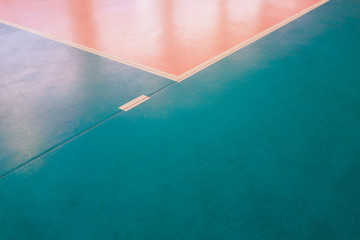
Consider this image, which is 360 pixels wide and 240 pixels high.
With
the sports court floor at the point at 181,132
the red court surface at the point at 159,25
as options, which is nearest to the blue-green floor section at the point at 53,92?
the sports court floor at the point at 181,132

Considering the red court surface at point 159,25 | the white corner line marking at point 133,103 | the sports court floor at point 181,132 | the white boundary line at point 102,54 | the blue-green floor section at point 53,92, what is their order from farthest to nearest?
the red court surface at point 159,25 → the white boundary line at point 102,54 → the white corner line marking at point 133,103 → the blue-green floor section at point 53,92 → the sports court floor at point 181,132

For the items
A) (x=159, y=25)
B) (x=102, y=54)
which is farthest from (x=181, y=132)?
(x=159, y=25)

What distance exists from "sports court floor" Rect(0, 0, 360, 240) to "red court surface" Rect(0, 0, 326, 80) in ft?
0.15

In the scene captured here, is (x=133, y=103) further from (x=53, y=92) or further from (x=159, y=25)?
(x=159, y=25)

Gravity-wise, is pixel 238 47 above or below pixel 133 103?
above

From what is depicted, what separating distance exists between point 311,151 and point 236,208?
38.1 inches

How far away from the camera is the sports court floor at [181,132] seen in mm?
2221

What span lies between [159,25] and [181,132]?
328cm

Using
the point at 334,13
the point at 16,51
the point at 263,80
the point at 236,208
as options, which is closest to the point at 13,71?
the point at 16,51

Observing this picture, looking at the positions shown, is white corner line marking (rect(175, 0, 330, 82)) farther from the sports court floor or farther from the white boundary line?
the white boundary line

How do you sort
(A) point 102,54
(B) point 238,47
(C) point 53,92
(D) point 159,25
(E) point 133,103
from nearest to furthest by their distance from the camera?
(E) point 133,103, (C) point 53,92, (A) point 102,54, (B) point 238,47, (D) point 159,25

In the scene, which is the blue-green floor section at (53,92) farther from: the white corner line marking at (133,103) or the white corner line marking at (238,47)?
the white corner line marking at (238,47)

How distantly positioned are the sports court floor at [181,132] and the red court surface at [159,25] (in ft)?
0.15

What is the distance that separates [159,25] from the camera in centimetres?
576
